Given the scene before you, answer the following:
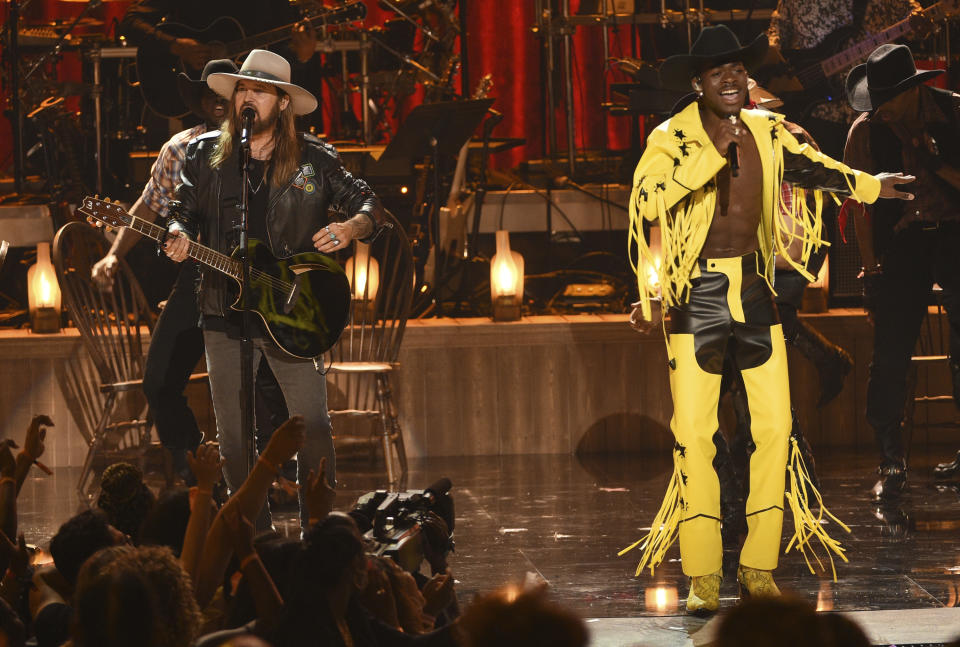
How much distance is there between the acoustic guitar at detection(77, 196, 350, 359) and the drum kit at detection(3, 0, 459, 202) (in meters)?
3.89

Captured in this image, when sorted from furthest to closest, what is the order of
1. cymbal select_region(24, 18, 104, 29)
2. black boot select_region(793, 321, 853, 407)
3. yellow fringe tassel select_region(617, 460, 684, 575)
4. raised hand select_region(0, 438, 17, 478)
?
cymbal select_region(24, 18, 104, 29) → black boot select_region(793, 321, 853, 407) → yellow fringe tassel select_region(617, 460, 684, 575) → raised hand select_region(0, 438, 17, 478)

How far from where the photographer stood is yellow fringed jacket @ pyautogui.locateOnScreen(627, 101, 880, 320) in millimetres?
4473

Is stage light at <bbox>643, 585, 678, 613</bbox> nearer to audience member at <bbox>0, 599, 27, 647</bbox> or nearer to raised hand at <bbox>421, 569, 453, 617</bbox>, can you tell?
raised hand at <bbox>421, 569, 453, 617</bbox>

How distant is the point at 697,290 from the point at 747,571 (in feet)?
2.92

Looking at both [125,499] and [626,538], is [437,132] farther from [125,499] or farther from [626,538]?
[125,499]


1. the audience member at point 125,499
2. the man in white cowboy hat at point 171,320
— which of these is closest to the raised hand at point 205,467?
the audience member at point 125,499

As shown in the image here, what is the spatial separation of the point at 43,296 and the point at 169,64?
173cm

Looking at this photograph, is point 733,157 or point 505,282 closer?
point 733,157

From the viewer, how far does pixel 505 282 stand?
8.07 m

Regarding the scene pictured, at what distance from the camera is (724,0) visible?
30.0 ft

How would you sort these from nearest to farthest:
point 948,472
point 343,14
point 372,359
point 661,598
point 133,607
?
point 133,607
point 661,598
point 948,472
point 372,359
point 343,14

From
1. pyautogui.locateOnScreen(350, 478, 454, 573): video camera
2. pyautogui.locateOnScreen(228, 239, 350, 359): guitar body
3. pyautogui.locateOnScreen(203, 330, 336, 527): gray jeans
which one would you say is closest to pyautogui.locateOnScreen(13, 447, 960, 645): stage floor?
pyautogui.locateOnScreen(350, 478, 454, 573): video camera

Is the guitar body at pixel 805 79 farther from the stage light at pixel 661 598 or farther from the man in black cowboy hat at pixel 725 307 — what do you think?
the stage light at pixel 661 598

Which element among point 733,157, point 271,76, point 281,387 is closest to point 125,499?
point 281,387
